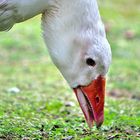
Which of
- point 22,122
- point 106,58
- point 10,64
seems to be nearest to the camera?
point 106,58

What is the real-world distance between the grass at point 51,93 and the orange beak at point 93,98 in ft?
1.89

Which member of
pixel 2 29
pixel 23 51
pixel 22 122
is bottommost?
pixel 23 51

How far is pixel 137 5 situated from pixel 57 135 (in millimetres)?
22005

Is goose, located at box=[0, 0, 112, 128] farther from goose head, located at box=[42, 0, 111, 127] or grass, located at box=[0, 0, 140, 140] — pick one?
grass, located at box=[0, 0, 140, 140]

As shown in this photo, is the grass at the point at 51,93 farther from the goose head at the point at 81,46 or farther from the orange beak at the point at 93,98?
the goose head at the point at 81,46

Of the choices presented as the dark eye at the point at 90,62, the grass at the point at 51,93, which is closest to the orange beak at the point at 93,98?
the dark eye at the point at 90,62

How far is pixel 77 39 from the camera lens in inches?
247

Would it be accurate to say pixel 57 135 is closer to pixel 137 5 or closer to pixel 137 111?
pixel 137 111

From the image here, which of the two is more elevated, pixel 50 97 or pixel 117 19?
pixel 50 97

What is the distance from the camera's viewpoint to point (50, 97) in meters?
10.4

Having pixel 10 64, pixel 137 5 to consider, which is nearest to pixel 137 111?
pixel 10 64

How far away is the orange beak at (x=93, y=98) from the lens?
21.0ft

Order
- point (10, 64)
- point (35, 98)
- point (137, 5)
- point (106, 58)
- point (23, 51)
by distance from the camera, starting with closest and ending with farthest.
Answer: point (106, 58)
point (35, 98)
point (10, 64)
point (23, 51)
point (137, 5)

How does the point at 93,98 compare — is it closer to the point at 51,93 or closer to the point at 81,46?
the point at 81,46
